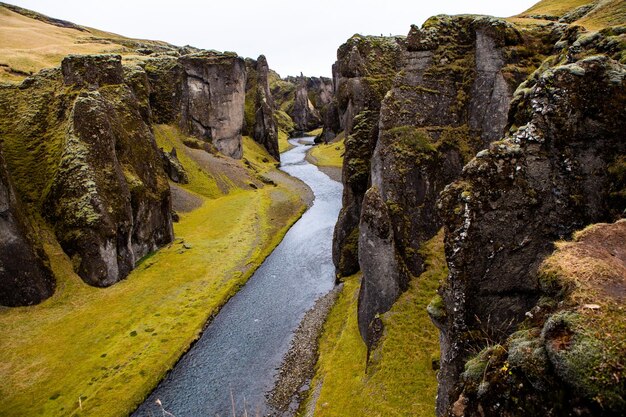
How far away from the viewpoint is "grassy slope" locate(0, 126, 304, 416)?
27.2 m

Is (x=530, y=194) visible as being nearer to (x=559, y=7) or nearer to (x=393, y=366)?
(x=393, y=366)

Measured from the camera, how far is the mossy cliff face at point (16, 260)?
3359 cm

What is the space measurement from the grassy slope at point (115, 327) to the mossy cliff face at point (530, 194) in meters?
24.8

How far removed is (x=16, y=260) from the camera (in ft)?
112

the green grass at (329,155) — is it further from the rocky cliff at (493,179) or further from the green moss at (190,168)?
the rocky cliff at (493,179)

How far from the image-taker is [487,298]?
1451cm

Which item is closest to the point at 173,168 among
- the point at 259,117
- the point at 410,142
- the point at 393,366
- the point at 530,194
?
the point at 259,117

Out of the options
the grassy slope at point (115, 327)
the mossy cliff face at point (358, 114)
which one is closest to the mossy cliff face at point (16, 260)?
the grassy slope at point (115, 327)

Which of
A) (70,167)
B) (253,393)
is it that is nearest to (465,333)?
(253,393)

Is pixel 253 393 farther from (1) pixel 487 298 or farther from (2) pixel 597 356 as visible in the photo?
(2) pixel 597 356

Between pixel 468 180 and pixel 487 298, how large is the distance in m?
4.46

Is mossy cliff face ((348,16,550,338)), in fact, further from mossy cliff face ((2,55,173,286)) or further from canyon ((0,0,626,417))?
mossy cliff face ((2,55,173,286))

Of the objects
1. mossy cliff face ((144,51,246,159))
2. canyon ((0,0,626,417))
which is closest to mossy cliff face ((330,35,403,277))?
canyon ((0,0,626,417))

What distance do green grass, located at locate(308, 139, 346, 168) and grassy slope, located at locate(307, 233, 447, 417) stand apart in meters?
88.2
